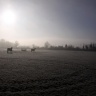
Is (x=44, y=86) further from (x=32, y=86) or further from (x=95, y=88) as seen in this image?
(x=95, y=88)

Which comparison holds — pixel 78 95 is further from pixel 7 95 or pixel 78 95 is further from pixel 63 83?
pixel 7 95

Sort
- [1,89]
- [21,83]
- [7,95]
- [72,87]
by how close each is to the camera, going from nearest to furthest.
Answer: [7,95], [1,89], [72,87], [21,83]

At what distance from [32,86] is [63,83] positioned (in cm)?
256

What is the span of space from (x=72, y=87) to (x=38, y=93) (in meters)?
2.69

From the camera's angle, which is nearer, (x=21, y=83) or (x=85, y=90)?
(x=85, y=90)

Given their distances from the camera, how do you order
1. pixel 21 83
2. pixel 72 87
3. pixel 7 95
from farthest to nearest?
1. pixel 21 83
2. pixel 72 87
3. pixel 7 95

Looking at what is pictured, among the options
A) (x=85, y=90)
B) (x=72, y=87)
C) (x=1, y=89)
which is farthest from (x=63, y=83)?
(x=1, y=89)

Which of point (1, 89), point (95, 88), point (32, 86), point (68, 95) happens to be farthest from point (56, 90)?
point (1, 89)

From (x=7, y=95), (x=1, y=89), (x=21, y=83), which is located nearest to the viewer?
(x=7, y=95)

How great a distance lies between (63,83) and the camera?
1228cm

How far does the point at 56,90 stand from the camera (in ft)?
34.3

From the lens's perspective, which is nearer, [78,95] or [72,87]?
[78,95]

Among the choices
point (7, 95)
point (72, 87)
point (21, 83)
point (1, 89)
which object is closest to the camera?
point (7, 95)

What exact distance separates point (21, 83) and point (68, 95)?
4.13m
